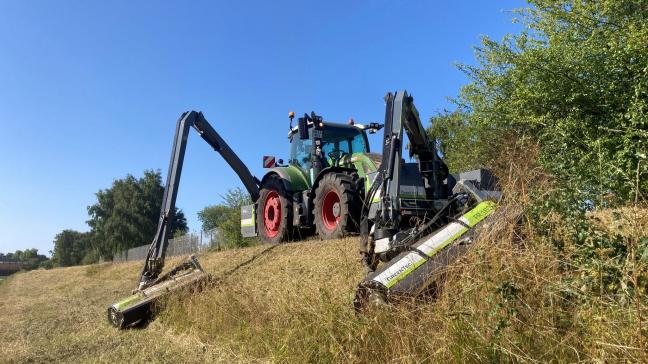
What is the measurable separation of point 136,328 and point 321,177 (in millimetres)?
4004

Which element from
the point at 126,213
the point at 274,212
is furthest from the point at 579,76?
the point at 126,213

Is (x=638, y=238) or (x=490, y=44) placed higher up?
Result: (x=490, y=44)

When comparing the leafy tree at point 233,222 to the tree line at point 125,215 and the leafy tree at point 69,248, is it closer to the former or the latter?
the tree line at point 125,215

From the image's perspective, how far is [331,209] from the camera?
29.3 feet

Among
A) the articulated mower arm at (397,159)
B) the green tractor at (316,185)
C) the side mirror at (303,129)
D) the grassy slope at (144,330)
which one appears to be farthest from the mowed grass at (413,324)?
the side mirror at (303,129)

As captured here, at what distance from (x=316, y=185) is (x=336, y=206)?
0.70 meters

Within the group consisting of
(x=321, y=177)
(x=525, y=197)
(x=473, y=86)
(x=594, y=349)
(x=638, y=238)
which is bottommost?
(x=594, y=349)

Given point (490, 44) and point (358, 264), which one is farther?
point (490, 44)

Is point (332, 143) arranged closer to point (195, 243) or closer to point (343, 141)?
point (343, 141)

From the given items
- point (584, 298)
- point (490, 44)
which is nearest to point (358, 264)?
point (584, 298)

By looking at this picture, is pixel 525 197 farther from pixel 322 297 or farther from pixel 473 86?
pixel 473 86

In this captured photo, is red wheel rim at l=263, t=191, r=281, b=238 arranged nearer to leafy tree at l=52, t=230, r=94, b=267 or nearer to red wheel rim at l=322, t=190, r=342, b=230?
red wheel rim at l=322, t=190, r=342, b=230

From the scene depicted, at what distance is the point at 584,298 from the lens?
9.21ft

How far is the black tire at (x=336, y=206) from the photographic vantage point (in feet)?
26.4
